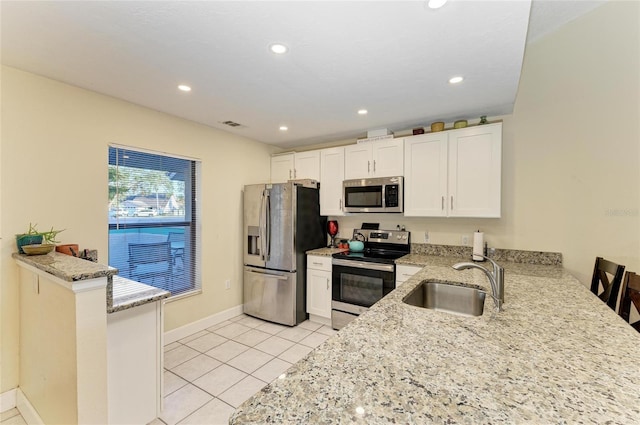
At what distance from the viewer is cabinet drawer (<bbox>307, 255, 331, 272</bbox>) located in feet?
11.5

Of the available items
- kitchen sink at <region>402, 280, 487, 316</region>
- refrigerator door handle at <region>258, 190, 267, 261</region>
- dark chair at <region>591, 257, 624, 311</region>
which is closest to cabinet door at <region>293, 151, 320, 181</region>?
refrigerator door handle at <region>258, 190, 267, 261</region>

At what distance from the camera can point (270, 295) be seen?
364 centimetres

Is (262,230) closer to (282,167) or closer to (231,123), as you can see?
(282,167)

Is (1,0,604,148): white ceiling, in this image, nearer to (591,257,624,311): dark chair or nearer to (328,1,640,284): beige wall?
(328,1,640,284): beige wall

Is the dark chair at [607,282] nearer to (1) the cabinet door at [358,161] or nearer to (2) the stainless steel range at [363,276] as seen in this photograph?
(2) the stainless steel range at [363,276]

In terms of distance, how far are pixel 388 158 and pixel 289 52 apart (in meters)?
1.96

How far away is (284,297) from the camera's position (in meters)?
3.54

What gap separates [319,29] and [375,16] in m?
0.32

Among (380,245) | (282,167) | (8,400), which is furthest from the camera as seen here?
(282,167)

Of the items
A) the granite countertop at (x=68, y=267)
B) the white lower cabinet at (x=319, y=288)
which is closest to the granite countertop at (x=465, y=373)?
the granite countertop at (x=68, y=267)

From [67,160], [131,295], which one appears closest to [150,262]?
[67,160]

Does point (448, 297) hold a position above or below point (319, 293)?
above

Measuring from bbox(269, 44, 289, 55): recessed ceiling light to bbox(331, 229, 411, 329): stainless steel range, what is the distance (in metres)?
2.26

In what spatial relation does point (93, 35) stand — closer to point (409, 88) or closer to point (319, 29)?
point (319, 29)
